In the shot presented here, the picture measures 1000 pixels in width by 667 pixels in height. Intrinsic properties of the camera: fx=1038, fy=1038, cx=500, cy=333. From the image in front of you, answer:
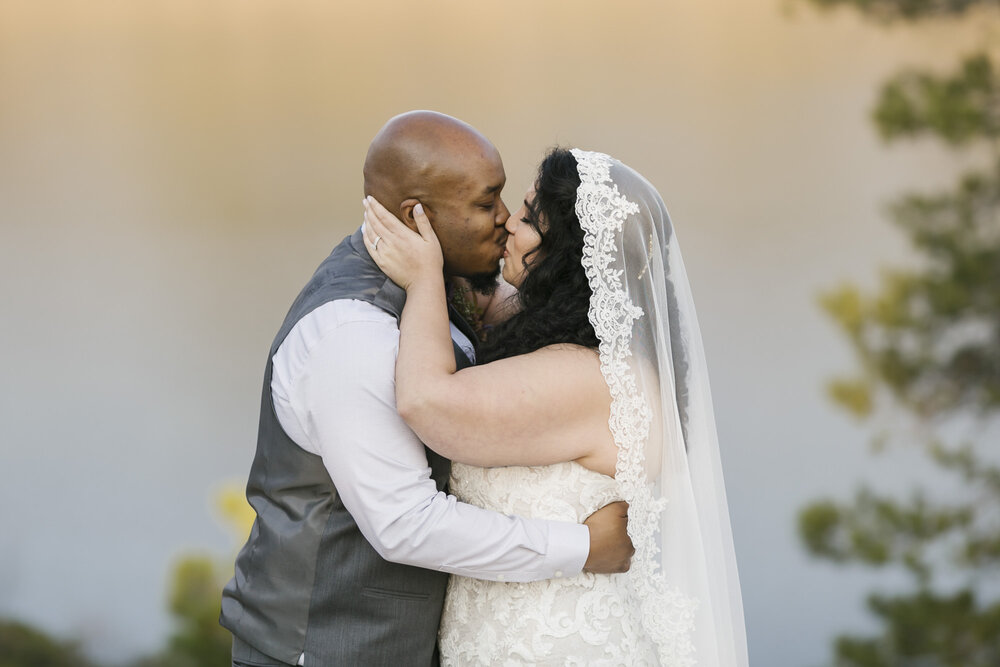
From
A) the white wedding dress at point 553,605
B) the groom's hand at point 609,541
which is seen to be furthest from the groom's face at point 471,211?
the groom's hand at point 609,541

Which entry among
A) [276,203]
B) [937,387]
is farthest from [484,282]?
[937,387]

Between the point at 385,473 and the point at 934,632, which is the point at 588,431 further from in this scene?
the point at 934,632

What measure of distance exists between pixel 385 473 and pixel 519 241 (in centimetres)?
53

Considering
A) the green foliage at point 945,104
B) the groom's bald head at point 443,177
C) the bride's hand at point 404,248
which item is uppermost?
the green foliage at point 945,104

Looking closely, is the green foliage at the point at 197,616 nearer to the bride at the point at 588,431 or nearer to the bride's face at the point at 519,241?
the bride at the point at 588,431

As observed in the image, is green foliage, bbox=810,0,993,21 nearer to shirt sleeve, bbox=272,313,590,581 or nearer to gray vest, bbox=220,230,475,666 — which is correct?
gray vest, bbox=220,230,475,666

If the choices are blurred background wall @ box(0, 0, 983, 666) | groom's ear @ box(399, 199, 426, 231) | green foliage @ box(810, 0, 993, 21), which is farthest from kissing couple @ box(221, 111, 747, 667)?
green foliage @ box(810, 0, 993, 21)

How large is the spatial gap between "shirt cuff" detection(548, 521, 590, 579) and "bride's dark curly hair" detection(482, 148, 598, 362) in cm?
33

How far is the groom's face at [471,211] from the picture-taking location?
1931mm

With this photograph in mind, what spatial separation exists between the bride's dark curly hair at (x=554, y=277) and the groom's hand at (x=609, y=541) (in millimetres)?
309

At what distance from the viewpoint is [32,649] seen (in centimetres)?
446

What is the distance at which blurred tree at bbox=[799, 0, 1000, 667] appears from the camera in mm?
4109

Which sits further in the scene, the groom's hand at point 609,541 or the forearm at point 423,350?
the groom's hand at point 609,541

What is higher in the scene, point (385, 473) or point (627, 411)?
point (627, 411)
